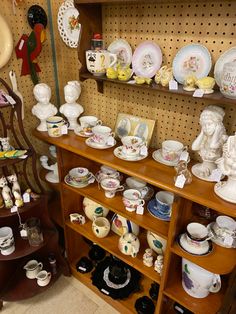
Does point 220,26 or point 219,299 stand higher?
point 220,26

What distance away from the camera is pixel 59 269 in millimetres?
1754

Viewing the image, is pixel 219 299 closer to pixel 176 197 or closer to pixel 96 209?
pixel 176 197

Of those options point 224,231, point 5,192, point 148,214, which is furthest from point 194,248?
point 5,192

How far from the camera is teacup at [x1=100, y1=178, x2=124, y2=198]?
4.38 ft

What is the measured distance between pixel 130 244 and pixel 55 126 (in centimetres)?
78

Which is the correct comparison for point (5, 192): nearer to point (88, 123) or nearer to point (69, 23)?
point (88, 123)

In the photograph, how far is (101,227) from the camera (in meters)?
1.48

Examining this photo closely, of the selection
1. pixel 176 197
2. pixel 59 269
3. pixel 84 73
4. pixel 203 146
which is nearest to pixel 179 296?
pixel 176 197

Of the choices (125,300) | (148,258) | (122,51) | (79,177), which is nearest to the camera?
(122,51)

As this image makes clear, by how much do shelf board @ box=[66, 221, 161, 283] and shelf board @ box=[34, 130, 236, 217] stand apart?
58 centimetres

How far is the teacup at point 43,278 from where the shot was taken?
5.33 ft

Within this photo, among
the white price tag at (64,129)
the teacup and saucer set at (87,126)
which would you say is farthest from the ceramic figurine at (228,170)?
the white price tag at (64,129)

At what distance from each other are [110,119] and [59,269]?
112 centimetres

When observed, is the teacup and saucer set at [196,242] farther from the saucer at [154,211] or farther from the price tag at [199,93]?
the price tag at [199,93]
